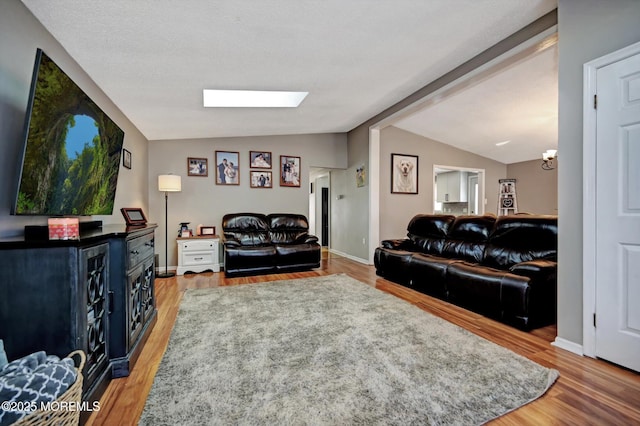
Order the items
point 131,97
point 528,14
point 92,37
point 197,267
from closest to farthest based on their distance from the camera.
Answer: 1. point 92,37
2. point 528,14
3. point 131,97
4. point 197,267

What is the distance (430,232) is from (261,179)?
326 cm

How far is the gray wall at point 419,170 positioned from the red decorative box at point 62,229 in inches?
196

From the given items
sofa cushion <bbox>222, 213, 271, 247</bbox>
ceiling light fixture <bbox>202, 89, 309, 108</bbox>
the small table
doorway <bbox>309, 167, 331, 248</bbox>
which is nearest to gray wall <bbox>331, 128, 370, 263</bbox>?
doorway <bbox>309, 167, 331, 248</bbox>

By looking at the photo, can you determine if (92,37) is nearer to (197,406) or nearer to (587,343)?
(197,406)

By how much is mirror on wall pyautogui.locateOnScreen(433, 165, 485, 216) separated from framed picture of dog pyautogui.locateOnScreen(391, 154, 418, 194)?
4.90 ft

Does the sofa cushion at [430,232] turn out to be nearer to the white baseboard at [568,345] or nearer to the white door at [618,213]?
the white baseboard at [568,345]

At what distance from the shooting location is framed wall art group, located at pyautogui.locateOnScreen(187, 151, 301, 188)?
17.1 ft

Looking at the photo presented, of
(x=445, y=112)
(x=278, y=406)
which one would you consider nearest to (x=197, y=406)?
(x=278, y=406)

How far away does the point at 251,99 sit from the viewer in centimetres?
380

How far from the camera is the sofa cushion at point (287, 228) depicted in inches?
212

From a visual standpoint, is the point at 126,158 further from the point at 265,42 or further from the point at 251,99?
the point at 265,42

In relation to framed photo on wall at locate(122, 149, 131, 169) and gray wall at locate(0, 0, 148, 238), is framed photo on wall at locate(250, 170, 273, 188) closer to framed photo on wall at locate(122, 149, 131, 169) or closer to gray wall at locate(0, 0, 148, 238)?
framed photo on wall at locate(122, 149, 131, 169)

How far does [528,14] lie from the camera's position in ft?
8.01

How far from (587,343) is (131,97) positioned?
4.58 meters
